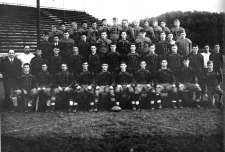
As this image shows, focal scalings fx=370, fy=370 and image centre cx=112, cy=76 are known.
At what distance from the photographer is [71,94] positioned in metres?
6.25

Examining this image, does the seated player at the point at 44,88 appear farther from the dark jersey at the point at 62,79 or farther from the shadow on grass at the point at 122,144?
the shadow on grass at the point at 122,144

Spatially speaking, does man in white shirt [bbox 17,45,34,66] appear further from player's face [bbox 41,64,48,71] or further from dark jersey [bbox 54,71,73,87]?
dark jersey [bbox 54,71,73,87]

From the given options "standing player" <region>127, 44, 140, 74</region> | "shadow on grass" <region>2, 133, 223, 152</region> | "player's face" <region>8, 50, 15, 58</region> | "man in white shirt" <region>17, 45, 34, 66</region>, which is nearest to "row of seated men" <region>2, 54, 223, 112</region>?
"standing player" <region>127, 44, 140, 74</region>

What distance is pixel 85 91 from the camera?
6.32 metres

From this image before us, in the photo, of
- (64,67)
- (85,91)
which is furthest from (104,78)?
(64,67)

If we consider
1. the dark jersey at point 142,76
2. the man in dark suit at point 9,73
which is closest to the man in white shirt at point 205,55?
the dark jersey at point 142,76

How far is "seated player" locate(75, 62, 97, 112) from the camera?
627cm

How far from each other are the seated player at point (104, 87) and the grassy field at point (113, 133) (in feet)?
2.44

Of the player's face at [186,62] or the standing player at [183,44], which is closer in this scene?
the player's face at [186,62]

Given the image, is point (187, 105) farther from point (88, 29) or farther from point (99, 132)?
point (88, 29)

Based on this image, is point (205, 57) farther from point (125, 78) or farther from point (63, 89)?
point (63, 89)

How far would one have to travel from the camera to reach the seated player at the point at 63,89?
6073mm

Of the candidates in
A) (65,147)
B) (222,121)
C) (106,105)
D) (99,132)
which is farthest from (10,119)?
(222,121)

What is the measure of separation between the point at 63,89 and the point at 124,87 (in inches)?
41.8
